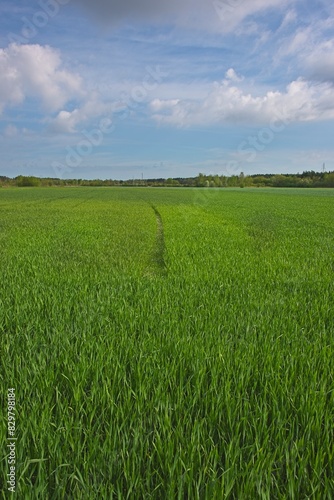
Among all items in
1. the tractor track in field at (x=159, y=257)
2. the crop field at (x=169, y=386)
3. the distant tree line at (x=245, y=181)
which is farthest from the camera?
the distant tree line at (x=245, y=181)

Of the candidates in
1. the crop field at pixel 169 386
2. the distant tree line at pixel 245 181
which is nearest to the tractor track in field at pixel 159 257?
the crop field at pixel 169 386

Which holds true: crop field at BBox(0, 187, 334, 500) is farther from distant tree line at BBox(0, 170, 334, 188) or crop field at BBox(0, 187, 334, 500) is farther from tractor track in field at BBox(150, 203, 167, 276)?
distant tree line at BBox(0, 170, 334, 188)

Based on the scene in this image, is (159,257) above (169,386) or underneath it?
underneath

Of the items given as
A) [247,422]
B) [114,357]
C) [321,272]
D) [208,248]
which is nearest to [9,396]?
[114,357]

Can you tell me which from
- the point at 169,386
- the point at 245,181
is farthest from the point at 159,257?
the point at 245,181

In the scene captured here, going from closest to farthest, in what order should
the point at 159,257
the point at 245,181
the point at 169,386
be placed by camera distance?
the point at 169,386 → the point at 159,257 → the point at 245,181

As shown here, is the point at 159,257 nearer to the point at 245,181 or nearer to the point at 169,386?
the point at 169,386

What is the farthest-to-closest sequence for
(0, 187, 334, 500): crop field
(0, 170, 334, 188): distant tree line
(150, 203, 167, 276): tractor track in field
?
1. (0, 170, 334, 188): distant tree line
2. (150, 203, 167, 276): tractor track in field
3. (0, 187, 334, 500): crop field

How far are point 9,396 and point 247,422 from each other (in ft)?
5.87

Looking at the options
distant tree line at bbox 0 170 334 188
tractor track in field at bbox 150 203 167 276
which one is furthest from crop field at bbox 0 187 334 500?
distant tree line at bbox 0 170 334 188

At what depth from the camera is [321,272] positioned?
8273 mm

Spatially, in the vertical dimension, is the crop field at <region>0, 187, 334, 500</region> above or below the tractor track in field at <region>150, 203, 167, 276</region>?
above

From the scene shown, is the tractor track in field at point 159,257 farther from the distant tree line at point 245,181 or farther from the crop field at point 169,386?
the distant tree line at point 245,181

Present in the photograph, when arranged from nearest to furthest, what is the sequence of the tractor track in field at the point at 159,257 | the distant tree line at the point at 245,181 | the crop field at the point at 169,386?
the crop field at the point at 169,386, the tractor track in field at the point at 159,257, the distant tree line at the point at 245,181
